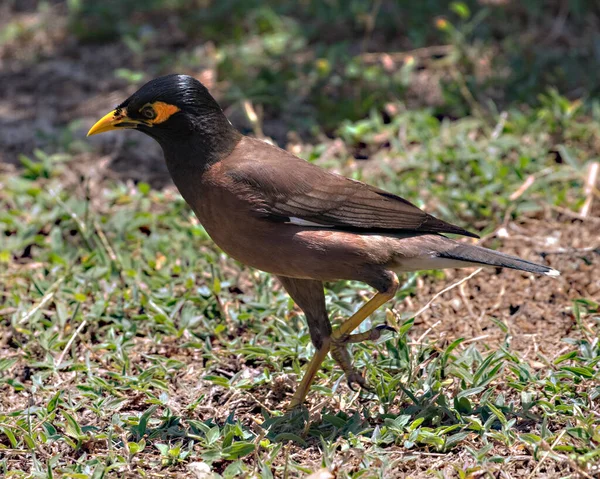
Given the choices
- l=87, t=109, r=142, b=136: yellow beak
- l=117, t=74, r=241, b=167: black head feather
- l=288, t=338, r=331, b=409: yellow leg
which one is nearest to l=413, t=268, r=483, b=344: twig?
l=288, t=338, r=331, b=409: yellow leg

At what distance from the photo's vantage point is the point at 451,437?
13.6 ft

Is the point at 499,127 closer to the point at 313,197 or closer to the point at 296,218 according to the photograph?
the point at 313,197

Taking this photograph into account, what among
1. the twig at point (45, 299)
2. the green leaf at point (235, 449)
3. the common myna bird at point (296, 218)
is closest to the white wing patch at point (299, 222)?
the common myna bird at point (296, 218)

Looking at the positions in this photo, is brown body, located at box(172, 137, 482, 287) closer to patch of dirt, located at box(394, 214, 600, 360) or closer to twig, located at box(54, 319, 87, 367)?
patch of dirt, located at box(394, 214, 600, 360)

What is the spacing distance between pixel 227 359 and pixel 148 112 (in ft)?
4.95

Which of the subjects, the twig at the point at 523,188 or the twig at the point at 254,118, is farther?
the twig at the point at 254,118

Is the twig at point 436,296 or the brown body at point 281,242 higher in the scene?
the brown body at point 281,242

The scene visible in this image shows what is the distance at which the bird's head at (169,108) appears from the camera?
4.61 m

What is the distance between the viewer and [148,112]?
4.65 meters

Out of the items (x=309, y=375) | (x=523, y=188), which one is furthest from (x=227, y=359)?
(x=523, y=188)

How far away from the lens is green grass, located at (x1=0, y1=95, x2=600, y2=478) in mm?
4152

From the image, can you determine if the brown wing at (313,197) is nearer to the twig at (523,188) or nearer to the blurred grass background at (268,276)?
the blurred grass background at (268,276)

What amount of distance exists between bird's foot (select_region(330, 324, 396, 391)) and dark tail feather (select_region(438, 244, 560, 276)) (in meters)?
0.53

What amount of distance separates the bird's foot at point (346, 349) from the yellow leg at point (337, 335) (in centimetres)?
2
